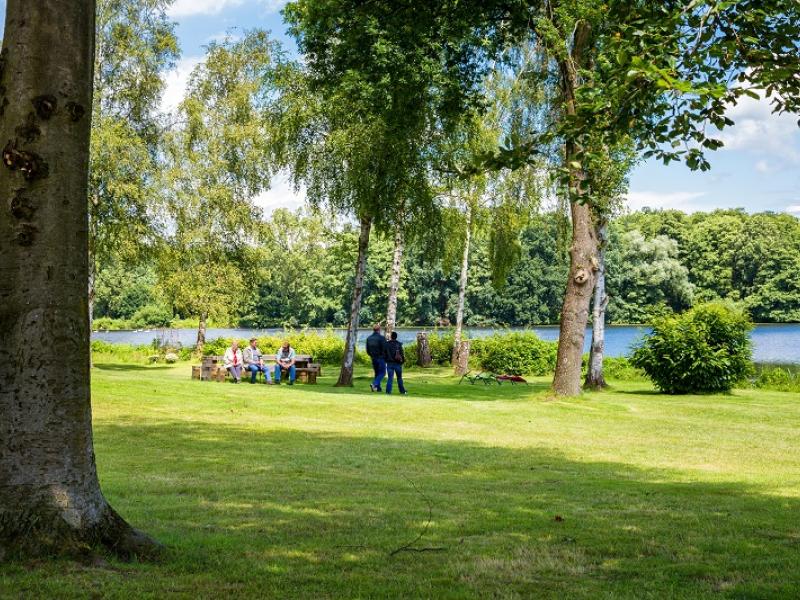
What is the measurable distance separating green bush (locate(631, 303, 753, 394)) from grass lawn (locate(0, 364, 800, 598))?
25.7 feet

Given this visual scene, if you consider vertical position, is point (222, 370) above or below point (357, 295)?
below

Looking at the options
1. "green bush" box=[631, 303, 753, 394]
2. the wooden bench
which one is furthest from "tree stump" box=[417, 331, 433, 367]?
"green bush" box=[631, 303, 753, 394]

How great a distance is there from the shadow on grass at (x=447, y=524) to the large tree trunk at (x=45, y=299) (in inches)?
30.8

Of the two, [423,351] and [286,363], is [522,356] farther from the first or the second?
[286,363]

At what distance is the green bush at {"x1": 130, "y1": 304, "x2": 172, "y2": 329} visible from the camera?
79.0 meters

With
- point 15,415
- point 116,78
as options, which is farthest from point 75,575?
point 116,78

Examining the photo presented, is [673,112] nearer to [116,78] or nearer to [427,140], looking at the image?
[427,140]

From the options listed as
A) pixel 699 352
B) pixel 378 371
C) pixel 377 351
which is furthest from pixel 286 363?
pixel 699 352

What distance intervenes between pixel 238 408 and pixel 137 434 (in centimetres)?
462

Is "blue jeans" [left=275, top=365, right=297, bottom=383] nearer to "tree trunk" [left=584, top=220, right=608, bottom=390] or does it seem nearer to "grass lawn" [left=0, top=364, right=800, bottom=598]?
"grass lawn" [left=0, top=364, right=800, bottom=598]

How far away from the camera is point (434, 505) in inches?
307

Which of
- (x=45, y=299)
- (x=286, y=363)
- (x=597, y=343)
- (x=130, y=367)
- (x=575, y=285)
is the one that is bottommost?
(x=130, y=367)

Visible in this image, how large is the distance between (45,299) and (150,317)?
80042 mm

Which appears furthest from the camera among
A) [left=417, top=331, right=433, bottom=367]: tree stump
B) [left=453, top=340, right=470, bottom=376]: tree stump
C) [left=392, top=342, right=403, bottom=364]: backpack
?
[left=417, top=331, right=433, bottom=367]: tree stump
